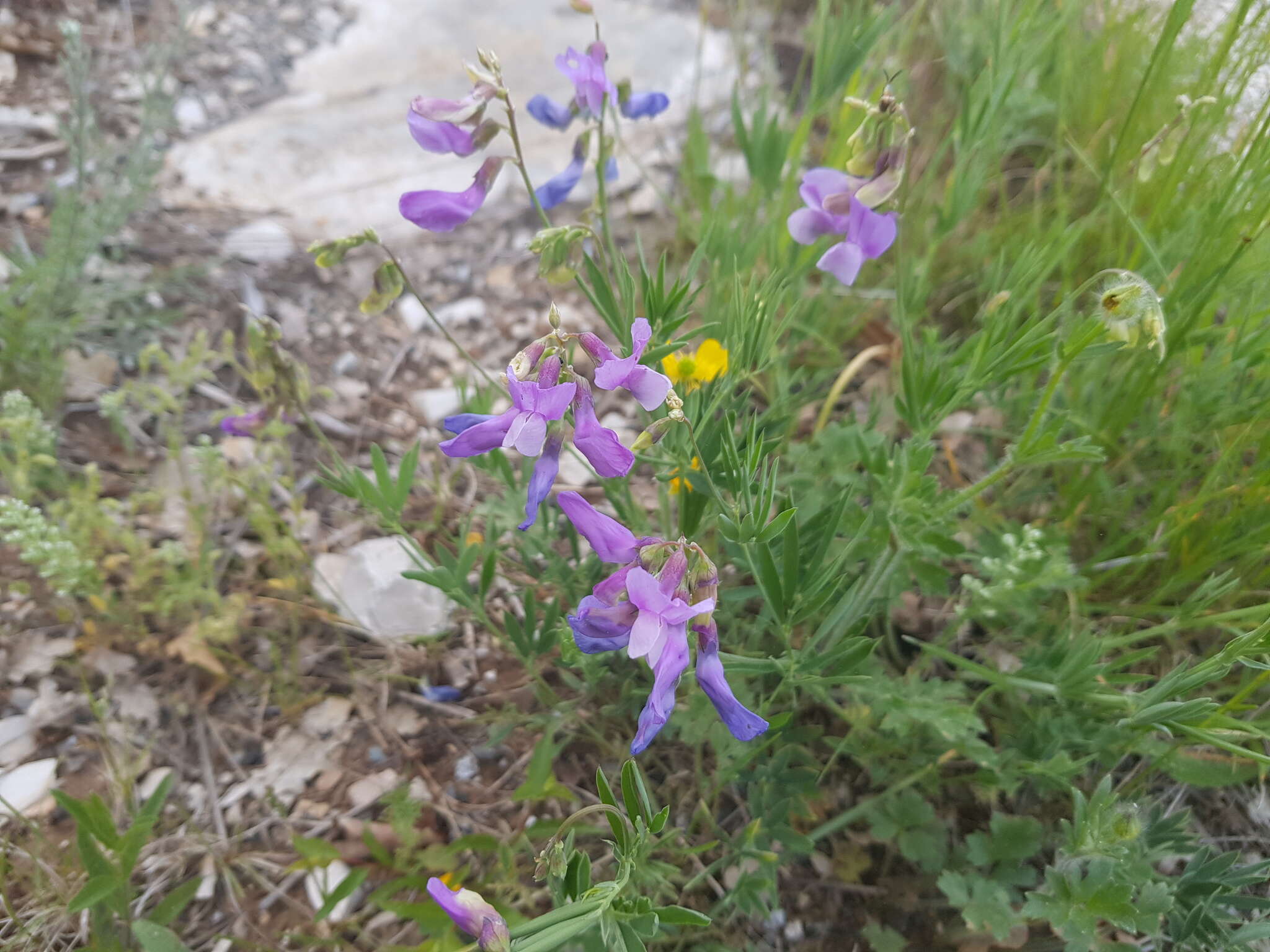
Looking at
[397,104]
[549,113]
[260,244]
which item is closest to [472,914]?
[549,113]

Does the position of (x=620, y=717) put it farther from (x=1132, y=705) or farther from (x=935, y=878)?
(x=1132, y=705)

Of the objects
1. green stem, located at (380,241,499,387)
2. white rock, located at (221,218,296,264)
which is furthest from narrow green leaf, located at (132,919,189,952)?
white rock, located at (221,218,296,264)

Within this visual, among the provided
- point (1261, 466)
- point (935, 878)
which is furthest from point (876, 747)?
point (1261, 466)

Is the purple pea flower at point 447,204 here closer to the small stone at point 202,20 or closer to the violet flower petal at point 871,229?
the violet flower petal at point 871,229

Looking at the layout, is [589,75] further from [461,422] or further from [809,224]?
[461,422]

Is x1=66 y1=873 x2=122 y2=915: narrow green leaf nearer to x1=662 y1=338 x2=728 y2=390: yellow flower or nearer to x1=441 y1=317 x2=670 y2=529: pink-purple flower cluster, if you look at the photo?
x1=441 y1=317 x2=670 y2=529: pink-purple flower cluster

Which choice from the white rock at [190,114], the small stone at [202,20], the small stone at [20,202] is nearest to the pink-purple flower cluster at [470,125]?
the small stone at [20,202]
